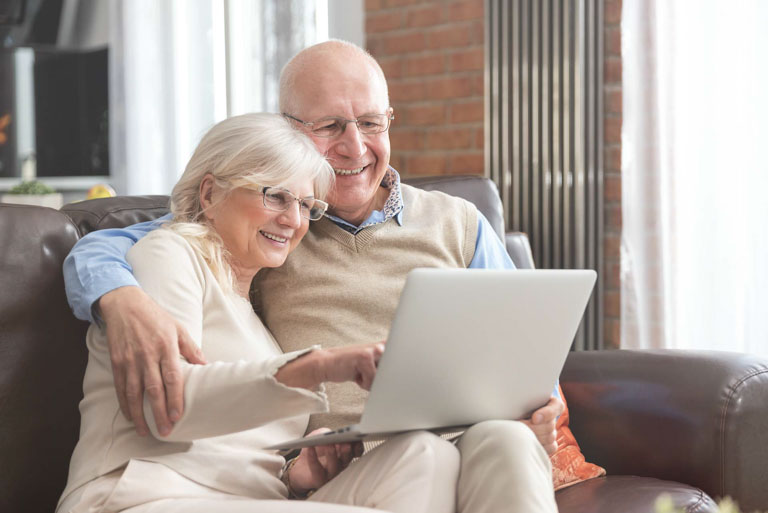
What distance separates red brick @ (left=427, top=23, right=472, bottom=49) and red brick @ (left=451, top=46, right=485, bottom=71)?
36 mm

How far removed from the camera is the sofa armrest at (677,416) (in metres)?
1.78

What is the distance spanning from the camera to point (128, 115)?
4.37 m

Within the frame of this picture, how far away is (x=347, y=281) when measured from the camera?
1.91m

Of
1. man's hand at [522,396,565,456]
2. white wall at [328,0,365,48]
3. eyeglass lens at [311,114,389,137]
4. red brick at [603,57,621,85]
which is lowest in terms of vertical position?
man's hand at [522,396,565,456]

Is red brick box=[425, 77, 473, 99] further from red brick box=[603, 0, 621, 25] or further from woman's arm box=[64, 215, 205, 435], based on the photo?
woman's arm box=[64, 215, 205, 435]

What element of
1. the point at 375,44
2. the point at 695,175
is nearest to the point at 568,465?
the point at 695,175

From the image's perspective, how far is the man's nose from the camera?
196 cm

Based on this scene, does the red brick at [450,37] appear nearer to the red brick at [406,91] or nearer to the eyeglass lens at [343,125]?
the red brick at [406,91]

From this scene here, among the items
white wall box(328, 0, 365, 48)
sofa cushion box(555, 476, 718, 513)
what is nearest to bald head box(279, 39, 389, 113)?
sofa cushion box(555, 476, 718, 513)

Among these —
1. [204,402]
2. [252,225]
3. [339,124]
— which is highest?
[339,124]

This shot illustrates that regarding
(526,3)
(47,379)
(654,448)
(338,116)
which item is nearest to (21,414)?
(47,379)

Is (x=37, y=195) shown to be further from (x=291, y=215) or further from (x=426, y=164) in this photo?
(x=291, y=215)

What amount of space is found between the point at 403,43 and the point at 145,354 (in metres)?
2.54

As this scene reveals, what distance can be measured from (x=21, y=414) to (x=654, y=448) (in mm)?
1197
